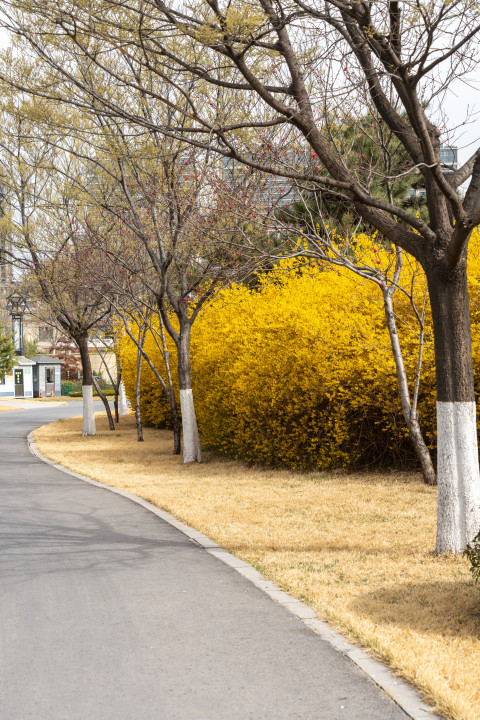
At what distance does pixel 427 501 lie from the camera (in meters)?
9.95

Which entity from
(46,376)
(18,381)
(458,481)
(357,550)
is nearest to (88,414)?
(357,550)

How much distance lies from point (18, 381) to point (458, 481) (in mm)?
58510

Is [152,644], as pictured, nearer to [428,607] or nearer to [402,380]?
[428,607]

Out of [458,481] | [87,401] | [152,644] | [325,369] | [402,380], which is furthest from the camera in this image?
[87,401]

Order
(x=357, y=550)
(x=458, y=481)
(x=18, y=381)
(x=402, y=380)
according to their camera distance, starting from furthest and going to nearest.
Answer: (x=18, y=381) → (x=402, y=380) → (x=357, y=550) → (x=458, y=481)

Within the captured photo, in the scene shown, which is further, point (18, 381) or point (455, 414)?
point (18, 381)

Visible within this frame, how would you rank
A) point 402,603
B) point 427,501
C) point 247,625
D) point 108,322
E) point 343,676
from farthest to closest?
point 108,322
point 427,501
point 402,603
point 247,625
point 343,676

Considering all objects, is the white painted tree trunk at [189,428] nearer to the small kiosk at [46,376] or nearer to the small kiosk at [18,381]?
the small kiosk at [18,381]

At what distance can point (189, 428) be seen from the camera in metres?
15.8

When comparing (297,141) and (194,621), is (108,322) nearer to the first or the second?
(297,141)

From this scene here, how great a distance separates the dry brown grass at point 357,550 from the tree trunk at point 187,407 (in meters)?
0.70

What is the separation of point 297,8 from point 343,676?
5649mm

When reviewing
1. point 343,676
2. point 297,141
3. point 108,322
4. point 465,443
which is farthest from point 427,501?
point 108,322

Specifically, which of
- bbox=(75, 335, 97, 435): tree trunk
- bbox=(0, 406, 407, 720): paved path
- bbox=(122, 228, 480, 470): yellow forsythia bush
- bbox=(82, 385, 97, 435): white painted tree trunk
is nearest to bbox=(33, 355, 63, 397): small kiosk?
bbox=(75, 335, 97, 435): tree trunk
